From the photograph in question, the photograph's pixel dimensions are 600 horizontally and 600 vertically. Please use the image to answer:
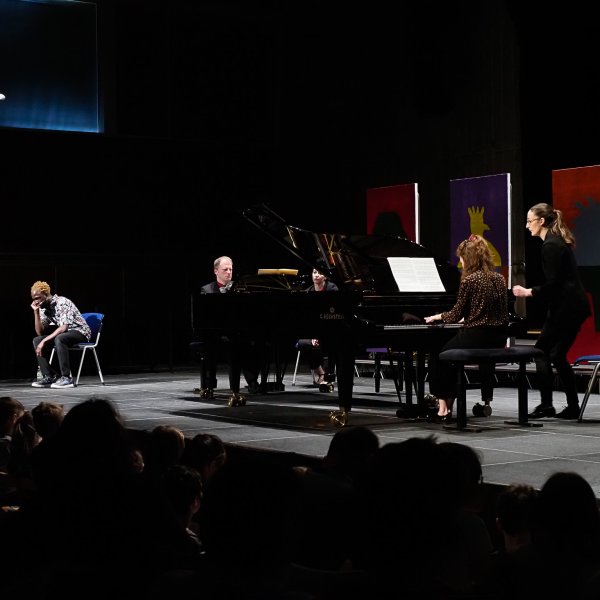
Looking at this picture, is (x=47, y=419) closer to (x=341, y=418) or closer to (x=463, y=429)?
(x=341, y=418)

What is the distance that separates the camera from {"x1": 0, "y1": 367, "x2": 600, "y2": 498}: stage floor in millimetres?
5277

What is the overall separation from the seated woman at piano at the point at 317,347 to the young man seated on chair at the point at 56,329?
7.35 ft

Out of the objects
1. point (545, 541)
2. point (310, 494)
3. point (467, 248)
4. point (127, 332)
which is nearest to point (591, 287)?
point (467, 248)

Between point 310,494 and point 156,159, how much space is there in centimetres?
1010

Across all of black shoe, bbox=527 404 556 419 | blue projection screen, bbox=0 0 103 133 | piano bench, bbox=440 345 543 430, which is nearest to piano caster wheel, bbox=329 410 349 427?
piano bench, bbox=440 345 543 430

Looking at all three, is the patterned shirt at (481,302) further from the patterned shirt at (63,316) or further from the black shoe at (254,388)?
the patterned shirt at (63,316)

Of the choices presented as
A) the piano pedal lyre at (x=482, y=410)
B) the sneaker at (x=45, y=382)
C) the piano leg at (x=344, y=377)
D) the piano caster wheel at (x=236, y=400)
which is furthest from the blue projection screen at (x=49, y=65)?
the piano pedal lyre at (x=482, y=410)

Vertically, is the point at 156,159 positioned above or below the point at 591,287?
above

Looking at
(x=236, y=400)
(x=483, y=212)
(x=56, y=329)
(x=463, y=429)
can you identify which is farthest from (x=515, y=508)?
(x=56, y=329)

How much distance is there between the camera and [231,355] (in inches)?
327

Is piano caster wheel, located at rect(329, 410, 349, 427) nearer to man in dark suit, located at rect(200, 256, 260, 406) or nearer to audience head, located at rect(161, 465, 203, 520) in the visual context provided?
man in dark suit, located at rect(200, 256, 260, 406)

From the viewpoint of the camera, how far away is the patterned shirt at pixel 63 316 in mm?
10281

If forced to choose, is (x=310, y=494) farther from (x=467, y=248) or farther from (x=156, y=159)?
(x=156, y=159)

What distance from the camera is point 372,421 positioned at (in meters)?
7.04
